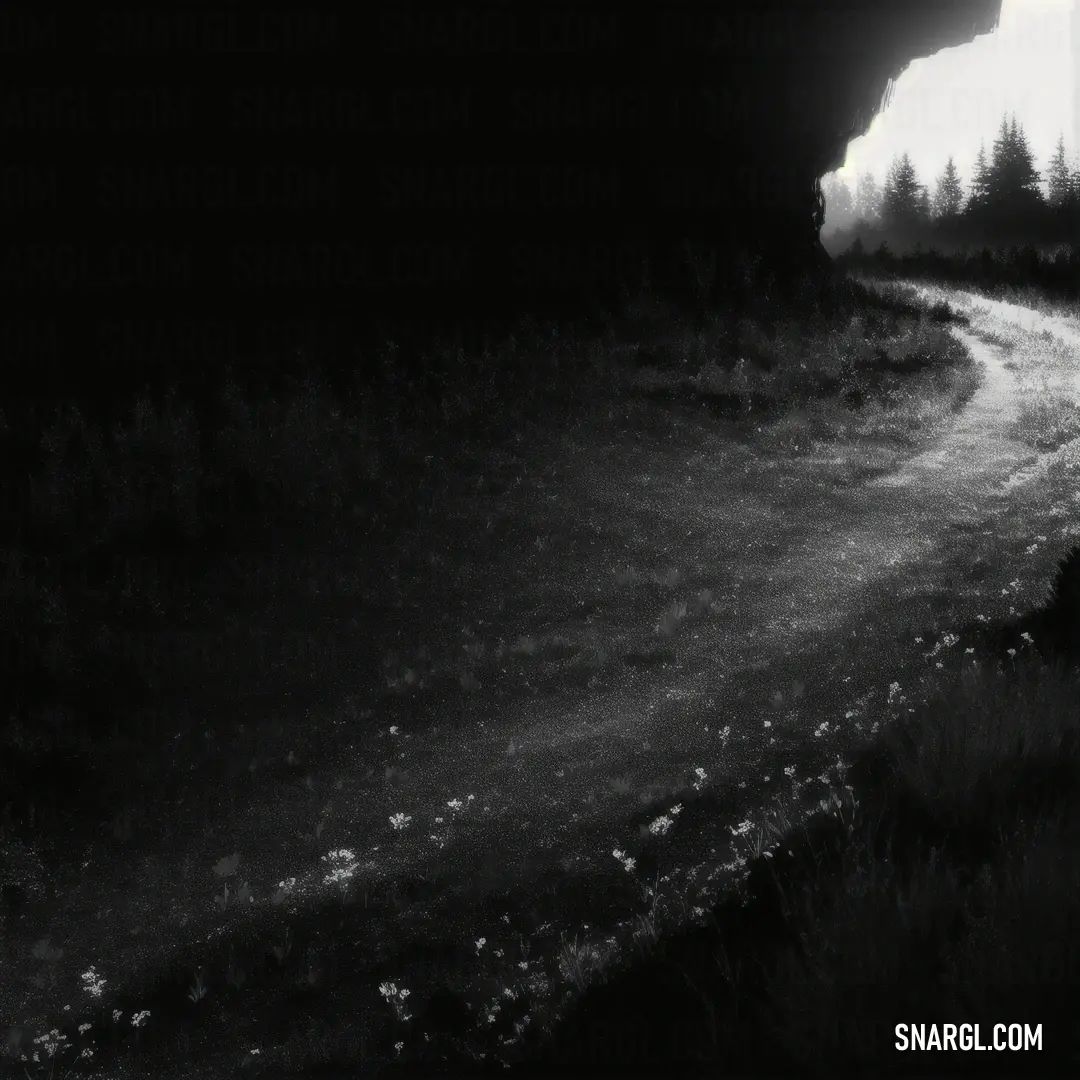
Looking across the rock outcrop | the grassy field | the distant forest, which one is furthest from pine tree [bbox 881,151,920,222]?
the grassy field

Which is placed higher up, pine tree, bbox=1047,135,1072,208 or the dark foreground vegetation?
pine tree, bbox=1047,135,1072,208

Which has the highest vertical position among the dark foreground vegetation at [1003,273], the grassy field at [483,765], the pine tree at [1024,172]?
the pine tree at [1024,172]

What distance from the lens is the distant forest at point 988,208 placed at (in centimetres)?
5428

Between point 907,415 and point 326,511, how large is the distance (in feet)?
23.3

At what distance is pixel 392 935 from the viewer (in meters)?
3.53

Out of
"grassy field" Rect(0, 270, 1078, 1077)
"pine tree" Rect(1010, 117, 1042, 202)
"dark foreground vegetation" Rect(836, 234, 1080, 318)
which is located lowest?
"grassy field" Rect(0, 270, 1078, 1077)

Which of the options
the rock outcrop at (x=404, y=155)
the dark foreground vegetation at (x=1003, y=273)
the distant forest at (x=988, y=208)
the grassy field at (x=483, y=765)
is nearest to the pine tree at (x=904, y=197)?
the distant forest at (x=988, y=208)

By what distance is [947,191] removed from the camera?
78.8 metres

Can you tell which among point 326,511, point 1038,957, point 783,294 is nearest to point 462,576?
point 326,511

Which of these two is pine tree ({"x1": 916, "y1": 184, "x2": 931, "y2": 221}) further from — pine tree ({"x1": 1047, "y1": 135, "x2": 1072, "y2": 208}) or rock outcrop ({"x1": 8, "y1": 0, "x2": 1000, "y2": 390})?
rock outcrop ({"x1": 8, "y1": 0, "x2": 1000, "y2": 390})

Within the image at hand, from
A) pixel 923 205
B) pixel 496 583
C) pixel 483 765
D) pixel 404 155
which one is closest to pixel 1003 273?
pixel 404 155

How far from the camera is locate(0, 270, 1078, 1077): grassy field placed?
2.88 m

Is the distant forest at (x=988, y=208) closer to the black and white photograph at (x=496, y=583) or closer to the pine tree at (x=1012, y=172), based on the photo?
the pine tree at (x=1012, y=172)

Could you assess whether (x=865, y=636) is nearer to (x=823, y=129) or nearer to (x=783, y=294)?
(x=783, y=294)
